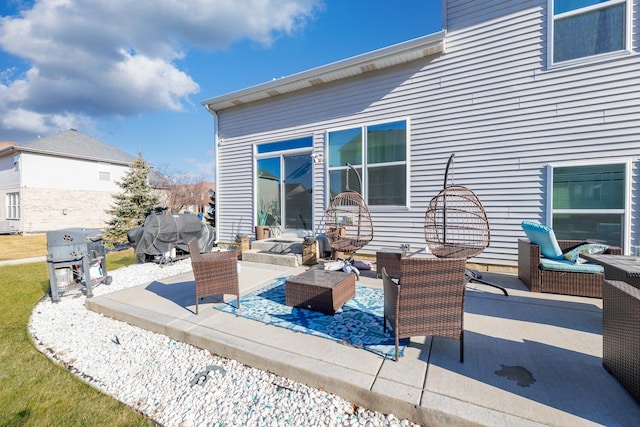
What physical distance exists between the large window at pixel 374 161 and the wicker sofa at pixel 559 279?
2.41 meters

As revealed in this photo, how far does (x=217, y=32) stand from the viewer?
948 centimetres

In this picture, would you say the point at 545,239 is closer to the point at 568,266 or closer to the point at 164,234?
the point at 568,266

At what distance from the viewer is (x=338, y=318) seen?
3025 millimetres

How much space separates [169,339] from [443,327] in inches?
109

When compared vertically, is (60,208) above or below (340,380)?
above

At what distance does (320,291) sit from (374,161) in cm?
366

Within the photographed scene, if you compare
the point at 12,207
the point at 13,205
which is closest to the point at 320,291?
the point at 13,205

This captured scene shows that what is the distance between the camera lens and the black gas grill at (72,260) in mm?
4016

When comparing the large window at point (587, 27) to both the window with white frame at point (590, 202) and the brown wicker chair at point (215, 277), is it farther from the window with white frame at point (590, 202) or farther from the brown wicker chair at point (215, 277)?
the brown wicker chair at point (215, 277)

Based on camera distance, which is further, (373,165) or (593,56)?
(373,165)

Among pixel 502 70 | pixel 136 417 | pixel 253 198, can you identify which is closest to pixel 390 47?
pixel 502 70

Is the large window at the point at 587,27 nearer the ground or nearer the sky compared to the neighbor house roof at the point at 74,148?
nearer the ground

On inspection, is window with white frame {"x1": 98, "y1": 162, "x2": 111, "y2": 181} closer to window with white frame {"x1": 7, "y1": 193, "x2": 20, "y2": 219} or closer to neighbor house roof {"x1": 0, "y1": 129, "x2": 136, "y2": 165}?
neighbor house roof {"x1": 0, "y1": 129, "x2": 136, "y2": 165}

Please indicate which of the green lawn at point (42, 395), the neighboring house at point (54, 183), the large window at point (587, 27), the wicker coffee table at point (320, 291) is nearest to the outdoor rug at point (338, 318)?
the wicker coffee table at point (320, 291)
